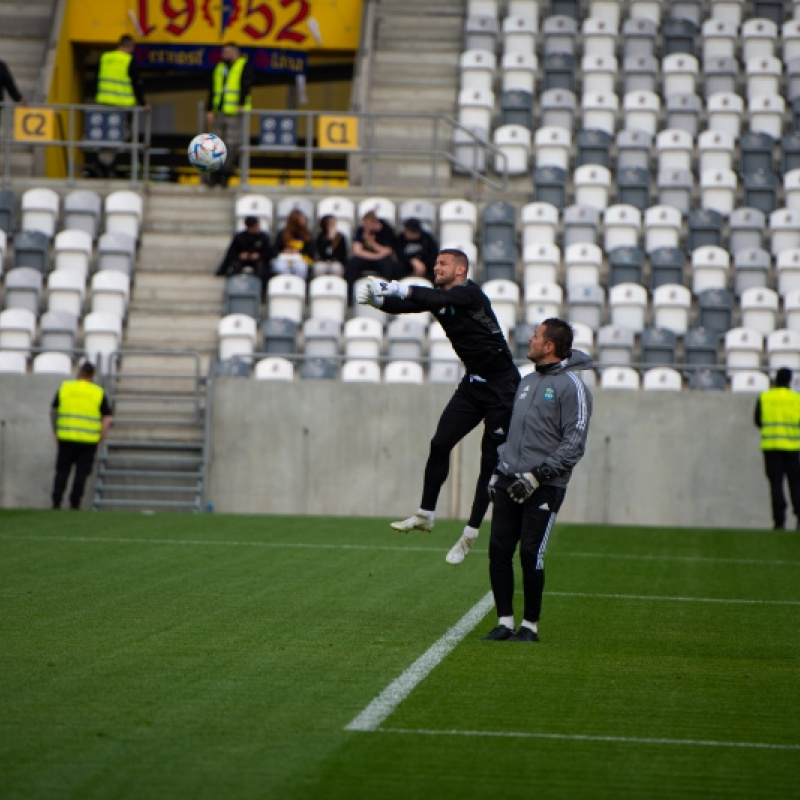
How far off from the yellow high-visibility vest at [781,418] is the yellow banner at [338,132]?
872cm

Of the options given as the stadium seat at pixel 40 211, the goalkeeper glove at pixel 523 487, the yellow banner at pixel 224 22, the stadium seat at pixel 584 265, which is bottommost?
the goalkeeper glove at pixel 523 487

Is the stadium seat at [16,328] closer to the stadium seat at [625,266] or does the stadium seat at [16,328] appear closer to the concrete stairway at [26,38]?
the concrete stairway at [26,38]

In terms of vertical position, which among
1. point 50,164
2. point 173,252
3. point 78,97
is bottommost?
point 173,252

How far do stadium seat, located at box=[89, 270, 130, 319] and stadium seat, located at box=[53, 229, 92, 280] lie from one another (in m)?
0.51

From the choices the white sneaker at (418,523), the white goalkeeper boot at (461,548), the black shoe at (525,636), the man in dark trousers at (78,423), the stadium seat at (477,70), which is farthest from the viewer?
the stadium seat at (477,70)

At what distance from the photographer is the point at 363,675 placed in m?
7.28

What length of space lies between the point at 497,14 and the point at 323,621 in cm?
2049

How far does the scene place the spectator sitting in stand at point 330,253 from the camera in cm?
2172

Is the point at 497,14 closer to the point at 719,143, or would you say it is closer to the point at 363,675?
the point at 719,143

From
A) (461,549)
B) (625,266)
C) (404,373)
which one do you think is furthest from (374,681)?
(625,266)

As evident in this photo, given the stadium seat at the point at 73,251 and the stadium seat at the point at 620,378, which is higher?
the stadium seat at the point at 73,251

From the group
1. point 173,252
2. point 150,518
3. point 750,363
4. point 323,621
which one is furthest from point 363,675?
point 173,252

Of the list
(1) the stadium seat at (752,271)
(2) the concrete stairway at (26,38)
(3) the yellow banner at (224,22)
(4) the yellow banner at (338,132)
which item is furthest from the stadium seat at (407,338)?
(3) the yellow banner at (224,22)

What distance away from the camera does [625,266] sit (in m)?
22.2
